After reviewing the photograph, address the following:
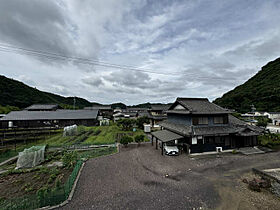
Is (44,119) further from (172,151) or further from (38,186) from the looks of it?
(172,151)

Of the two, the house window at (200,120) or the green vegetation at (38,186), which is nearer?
the green vegetation at (38,186)

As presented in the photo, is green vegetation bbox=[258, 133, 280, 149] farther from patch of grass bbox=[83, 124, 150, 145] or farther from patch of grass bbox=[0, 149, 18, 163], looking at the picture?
patch of grass bbox=[0, 149, 18, 163]

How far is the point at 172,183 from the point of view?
10.1 m

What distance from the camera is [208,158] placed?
49.6ft

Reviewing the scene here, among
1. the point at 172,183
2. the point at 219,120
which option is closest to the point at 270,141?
the point at 219,120

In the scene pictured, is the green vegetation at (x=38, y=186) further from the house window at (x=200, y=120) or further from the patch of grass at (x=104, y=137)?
the house window at (x=200, y=120)

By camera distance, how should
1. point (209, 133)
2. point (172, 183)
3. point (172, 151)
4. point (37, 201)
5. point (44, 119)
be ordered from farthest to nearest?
point (44, 119), point (172, 151), point (209, 133), point (172, 183), point (37, 201)

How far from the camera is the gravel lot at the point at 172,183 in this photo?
7.82 meters

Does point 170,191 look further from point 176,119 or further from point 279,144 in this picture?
point 279,144

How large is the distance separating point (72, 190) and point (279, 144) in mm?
29270

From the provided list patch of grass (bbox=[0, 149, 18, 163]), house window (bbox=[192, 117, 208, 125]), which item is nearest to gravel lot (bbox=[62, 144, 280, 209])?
house window (bbox=[192, 117, 208, 125])

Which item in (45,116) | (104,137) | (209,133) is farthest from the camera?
(45,116)

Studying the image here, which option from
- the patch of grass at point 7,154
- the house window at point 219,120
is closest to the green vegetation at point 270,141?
the house window at point 219,120

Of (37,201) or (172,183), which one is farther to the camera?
(172,183)
